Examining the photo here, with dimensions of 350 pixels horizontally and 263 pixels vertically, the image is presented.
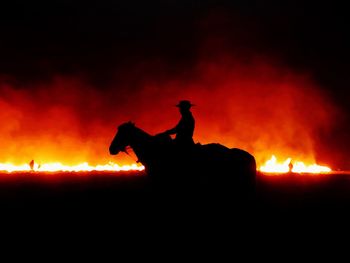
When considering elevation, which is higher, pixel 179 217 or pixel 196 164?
pixel 196 164

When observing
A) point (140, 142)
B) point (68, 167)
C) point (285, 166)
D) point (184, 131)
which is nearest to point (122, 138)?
point (140, 142)

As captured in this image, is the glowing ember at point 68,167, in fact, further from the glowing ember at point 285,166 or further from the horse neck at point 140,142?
the horse neck at point 140,142

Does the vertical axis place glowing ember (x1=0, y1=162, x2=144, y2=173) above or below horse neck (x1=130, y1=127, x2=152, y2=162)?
above

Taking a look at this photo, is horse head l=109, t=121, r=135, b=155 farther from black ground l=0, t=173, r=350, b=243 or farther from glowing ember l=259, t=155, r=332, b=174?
glowing ember l=259, t=155, r=332, b=174

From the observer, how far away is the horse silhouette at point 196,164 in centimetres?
990

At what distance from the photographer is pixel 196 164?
32.5ft

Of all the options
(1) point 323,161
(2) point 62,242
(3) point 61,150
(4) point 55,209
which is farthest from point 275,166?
(2) point 62,242

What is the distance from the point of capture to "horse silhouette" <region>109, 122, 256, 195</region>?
9900mm

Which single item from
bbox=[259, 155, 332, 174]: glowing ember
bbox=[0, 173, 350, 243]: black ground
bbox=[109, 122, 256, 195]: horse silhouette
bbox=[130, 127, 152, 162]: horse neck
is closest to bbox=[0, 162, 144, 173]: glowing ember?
bbox=[259, 155, 332, 174]: glowing ember

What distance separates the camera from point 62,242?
7.68m

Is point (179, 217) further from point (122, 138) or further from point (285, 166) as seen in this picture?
point (285, 166)

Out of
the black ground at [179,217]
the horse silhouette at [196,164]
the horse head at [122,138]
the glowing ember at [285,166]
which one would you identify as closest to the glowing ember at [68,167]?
the glowing ember at [285,166]

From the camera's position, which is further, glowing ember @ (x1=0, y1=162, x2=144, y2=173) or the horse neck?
glowing ember @ (x1=0, y1=162, x2=144, y2=173)


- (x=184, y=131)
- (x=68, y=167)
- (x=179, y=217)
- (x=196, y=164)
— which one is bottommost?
(x=179, y=217)
